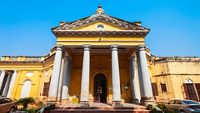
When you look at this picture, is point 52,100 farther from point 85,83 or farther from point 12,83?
point 12,83

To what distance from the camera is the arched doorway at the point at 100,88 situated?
1585 cm

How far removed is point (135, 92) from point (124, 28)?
278 inches

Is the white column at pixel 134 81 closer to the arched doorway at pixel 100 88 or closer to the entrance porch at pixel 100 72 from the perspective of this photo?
the entrance porch at pixel 100 72

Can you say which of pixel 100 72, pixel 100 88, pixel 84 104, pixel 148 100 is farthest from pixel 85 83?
pixel 148 100

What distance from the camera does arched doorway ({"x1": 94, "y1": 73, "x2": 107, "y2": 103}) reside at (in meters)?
15.9

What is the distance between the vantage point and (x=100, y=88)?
16422mm

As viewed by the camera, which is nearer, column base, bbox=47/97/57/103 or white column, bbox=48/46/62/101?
column base, bbox=47/97/57/103

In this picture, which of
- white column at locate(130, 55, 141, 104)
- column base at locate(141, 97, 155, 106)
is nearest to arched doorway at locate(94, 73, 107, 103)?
white column at locate(130, 55, 141, 104)

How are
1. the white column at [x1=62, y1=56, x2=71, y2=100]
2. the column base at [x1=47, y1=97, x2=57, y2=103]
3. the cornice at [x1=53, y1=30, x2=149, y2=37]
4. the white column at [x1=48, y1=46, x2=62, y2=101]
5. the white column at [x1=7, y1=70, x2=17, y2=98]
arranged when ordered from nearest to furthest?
the column base at [x1=47, y1=97, x2=57, y2=103]
the white column at [x1=48, y1=46, x2=62, y2=101]
the cornice at [x1=53, y1=30, x2=149, y2=37]
the white column at [x1=62, y1=56, x2=71, y2=100]
the white column at [x1=7, y1=70, x2=17, y2=98]

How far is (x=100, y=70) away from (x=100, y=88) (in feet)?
7.09

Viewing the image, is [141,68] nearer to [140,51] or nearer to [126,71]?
[140,51]

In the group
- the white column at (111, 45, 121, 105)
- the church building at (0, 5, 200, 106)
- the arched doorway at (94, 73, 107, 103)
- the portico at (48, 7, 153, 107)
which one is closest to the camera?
the white column at (111, 45, 121, 105)

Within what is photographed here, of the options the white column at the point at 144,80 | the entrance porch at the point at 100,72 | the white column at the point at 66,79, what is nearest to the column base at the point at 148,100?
the white column at the point at 144,80

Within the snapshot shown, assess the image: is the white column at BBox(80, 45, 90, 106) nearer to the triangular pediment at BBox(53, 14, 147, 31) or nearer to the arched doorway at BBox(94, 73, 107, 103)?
the triangular pediment at BBox(53, 14, 147, 31)
